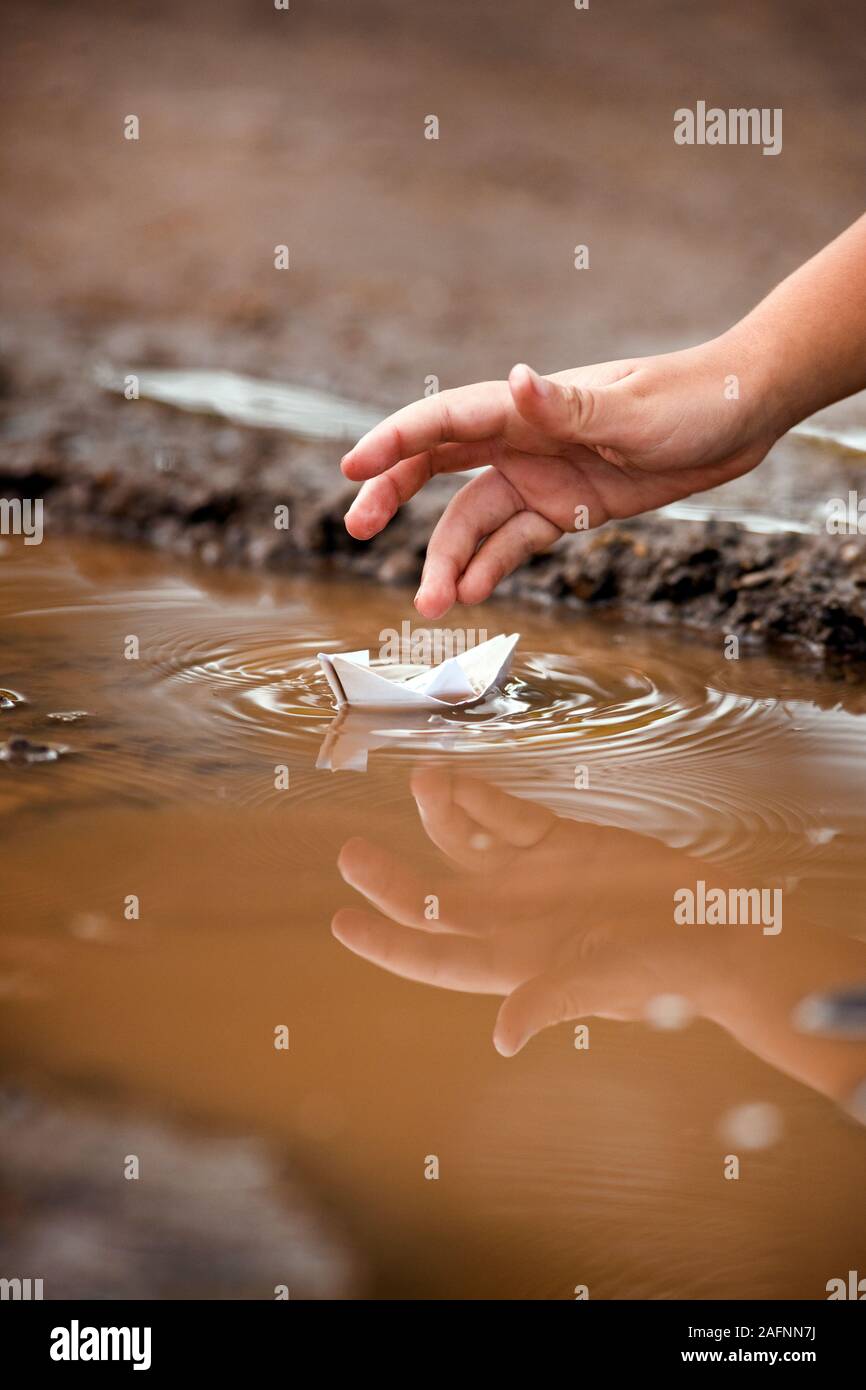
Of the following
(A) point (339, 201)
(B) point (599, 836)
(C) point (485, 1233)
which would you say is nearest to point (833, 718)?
(B) point (599, 836)

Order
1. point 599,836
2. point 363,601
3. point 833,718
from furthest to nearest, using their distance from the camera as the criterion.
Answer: point 363,601
point 833,718
point 599,836

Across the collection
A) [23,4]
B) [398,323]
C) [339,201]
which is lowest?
[398,323]

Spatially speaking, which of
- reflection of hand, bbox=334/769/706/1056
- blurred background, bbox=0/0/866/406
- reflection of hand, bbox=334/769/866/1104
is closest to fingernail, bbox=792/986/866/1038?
reflection of hand, bbox=334/769/866/1104

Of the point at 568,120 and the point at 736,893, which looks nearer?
the point at 736,893

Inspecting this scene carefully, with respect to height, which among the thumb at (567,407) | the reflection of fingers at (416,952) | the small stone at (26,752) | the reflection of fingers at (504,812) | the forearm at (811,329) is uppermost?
the forearm at (811,329)

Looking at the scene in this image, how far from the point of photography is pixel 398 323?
382cm

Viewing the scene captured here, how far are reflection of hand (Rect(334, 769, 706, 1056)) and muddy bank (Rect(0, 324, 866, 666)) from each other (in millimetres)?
944

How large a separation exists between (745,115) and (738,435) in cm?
359

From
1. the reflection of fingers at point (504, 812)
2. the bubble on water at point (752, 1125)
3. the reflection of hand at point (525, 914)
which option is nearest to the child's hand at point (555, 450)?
the reflection of fingers at point (504, 812)

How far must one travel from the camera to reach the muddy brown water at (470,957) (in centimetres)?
89

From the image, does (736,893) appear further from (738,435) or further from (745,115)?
(745,115)

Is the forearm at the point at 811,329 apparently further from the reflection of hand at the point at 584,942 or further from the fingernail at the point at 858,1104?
the fingernail at the point at 858,1104

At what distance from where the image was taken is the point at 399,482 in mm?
1640

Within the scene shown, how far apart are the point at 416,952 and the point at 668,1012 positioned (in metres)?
0.23
